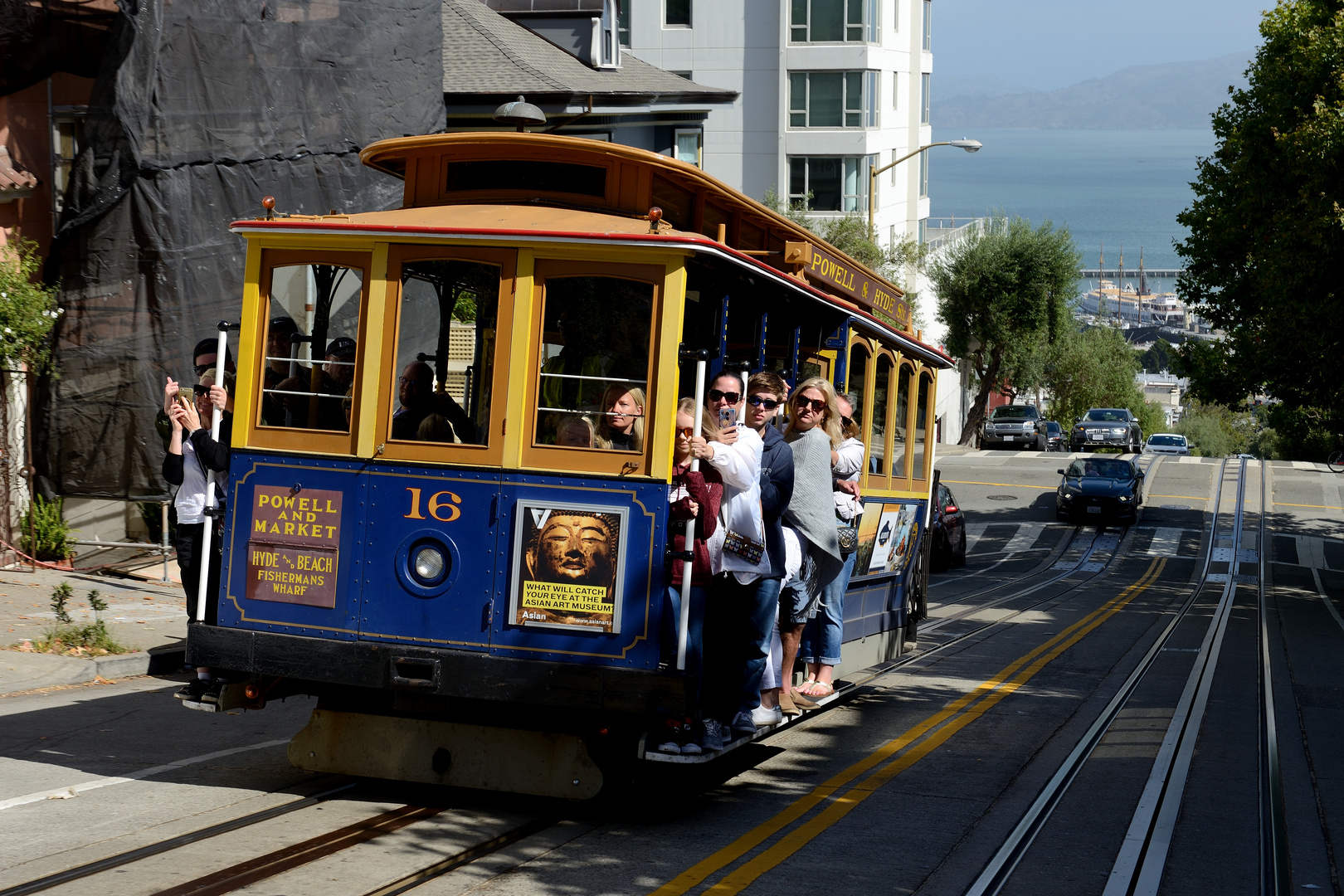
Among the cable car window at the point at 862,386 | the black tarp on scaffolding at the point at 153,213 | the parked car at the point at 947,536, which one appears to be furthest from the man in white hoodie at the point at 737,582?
the parked car at the point at 947,536

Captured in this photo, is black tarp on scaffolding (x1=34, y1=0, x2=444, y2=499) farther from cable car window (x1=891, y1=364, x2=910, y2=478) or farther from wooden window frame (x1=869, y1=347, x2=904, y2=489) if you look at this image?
wooden window frame (x1=869, y1=347, x2=904, y2=489)

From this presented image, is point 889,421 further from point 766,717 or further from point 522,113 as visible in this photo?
point 522,113

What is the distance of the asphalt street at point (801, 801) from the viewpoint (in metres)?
5.94

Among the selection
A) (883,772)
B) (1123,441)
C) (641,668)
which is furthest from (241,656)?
(1123,441)

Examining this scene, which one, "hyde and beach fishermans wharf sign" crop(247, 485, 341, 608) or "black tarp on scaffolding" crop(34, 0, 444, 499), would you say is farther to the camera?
"black tarp on scaffolding" crop(34, 0, 444, 499)

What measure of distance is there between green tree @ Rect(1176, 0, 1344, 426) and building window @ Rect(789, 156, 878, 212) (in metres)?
21.5

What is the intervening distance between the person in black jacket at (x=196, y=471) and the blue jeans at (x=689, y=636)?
7.90 feet

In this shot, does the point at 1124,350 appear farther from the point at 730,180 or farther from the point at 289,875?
the point at 289,875

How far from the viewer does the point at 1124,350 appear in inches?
2975

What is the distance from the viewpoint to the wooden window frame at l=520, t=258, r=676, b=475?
6555 millimetres

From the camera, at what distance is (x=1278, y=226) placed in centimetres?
2205

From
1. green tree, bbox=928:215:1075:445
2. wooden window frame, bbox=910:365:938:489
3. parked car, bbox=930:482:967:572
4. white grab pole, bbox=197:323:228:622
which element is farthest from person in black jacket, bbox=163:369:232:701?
green tree, bbox=928:215:1075:445

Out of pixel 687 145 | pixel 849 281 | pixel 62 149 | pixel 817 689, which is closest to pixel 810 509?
pixel 817 689

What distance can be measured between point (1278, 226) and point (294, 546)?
19.8 meters
